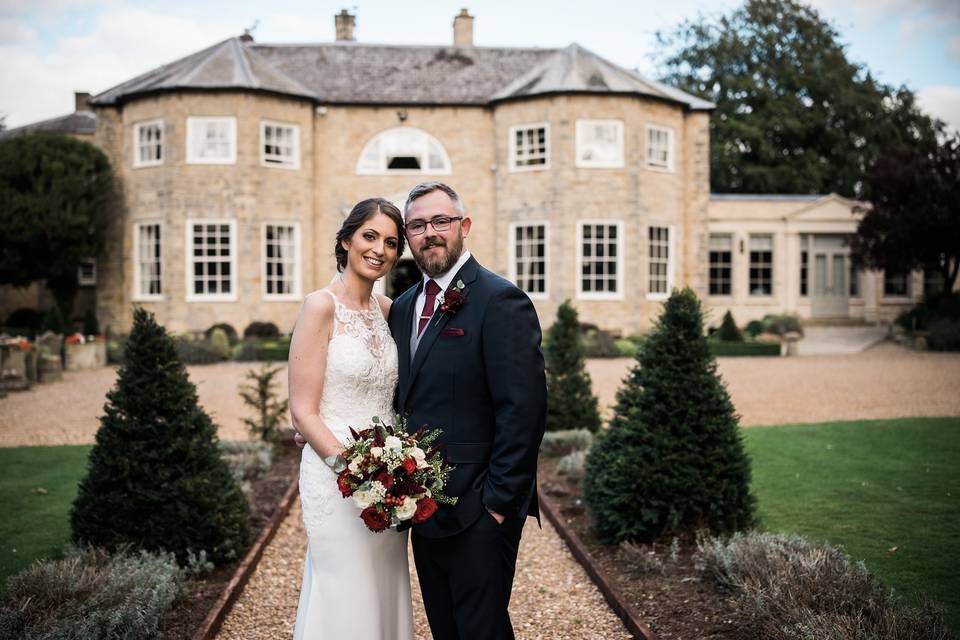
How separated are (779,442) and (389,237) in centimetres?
750

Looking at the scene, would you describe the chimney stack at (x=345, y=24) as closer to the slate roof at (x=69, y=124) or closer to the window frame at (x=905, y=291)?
the slate roof at (x=69, y=124)

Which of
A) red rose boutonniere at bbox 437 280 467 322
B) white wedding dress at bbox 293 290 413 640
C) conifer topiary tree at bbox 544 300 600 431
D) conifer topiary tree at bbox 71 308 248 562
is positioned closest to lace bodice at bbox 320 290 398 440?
white wedding dress at bbox 293 290 413 640

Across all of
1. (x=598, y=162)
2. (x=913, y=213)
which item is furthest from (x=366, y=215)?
(x=913, y=213)

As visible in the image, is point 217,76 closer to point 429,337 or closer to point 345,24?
point 345,24

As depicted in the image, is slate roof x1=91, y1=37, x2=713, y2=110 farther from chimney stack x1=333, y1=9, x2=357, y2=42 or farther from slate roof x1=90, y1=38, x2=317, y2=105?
chimney stack x1=333, y1=9, x2=357, y2=42

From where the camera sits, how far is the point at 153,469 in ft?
16.4

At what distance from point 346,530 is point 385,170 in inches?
822

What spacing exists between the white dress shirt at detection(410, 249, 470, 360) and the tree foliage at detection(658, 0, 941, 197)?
33.5 meters

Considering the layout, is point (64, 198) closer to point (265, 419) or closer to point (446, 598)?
point (265, 419)

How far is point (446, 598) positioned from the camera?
321cm

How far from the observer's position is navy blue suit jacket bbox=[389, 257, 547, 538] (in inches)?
116

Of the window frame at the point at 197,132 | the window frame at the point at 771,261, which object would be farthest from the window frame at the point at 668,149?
the window frame at the point at 197,132

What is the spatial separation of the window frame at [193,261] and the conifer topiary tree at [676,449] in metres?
18.1

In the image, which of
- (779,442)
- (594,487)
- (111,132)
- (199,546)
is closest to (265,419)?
(199,546)
